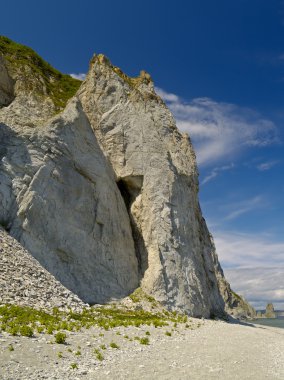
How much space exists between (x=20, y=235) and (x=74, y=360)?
19393mm

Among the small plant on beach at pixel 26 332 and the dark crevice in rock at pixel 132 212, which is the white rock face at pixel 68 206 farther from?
the small plant on beach at pixel 26 332

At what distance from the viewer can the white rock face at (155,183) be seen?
39750 millimetres

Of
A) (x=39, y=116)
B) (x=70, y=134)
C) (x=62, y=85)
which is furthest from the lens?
(x=62, y=85)

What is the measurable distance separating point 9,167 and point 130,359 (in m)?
24.4

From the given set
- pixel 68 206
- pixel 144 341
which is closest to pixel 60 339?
pixel 144 341

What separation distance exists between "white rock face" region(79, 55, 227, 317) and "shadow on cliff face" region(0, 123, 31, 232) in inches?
517

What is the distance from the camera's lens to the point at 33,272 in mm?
27531

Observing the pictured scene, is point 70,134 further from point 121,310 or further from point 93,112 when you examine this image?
point 121,310

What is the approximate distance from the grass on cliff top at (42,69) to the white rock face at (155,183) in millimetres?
3639

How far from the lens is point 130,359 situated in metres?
15.6

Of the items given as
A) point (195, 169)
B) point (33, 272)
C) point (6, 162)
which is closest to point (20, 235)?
point (33, 272)

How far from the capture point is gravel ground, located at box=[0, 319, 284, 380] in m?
12.8

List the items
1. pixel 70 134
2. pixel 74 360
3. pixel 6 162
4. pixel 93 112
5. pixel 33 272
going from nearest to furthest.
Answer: pixel 74 360 < pixel 33 272 < pixel 6 162 < pixel 70 134 < pixel 93 112

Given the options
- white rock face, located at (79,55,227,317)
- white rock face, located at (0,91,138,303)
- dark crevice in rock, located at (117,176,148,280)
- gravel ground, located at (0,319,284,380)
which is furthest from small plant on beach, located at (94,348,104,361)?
dark crevice in rock, located at (117,176,148,280)
